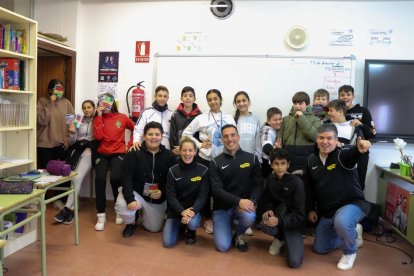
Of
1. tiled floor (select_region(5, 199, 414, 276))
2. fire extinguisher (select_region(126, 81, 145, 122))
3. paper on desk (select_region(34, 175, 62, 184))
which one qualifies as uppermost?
fire extinguisher (select_region(126, 81, 145, 122))

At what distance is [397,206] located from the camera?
3.09 metres

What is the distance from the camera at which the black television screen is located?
3.43 metres

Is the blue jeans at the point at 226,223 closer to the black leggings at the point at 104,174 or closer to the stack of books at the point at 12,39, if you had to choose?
the black leggings at the point at 104,174

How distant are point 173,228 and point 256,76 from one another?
6.45ft

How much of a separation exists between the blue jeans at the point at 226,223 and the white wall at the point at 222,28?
142cm

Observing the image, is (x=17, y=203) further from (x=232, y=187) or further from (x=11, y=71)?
(x=232, y=187)

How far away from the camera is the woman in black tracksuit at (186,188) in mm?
2838

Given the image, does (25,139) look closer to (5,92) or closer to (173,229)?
(5,92)

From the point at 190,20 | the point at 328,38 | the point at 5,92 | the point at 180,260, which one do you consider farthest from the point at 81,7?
the point at 180,260

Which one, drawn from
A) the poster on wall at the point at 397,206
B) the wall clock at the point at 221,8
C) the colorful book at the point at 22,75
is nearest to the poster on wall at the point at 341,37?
the wall clock at the point at 221,8

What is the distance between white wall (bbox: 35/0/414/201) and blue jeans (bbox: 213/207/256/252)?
142 cm

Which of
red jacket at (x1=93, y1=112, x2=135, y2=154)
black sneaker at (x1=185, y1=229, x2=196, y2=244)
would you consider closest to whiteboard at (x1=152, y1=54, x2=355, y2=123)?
red jacket at (x1=93, y1=112, x2=135, y2=154)

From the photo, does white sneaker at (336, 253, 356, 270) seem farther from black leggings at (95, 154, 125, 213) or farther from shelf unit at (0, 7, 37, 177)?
shelf unit at (0, 7, 37, 177)

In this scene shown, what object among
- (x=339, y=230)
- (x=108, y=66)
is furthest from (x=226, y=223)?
(x=108, y=66)
